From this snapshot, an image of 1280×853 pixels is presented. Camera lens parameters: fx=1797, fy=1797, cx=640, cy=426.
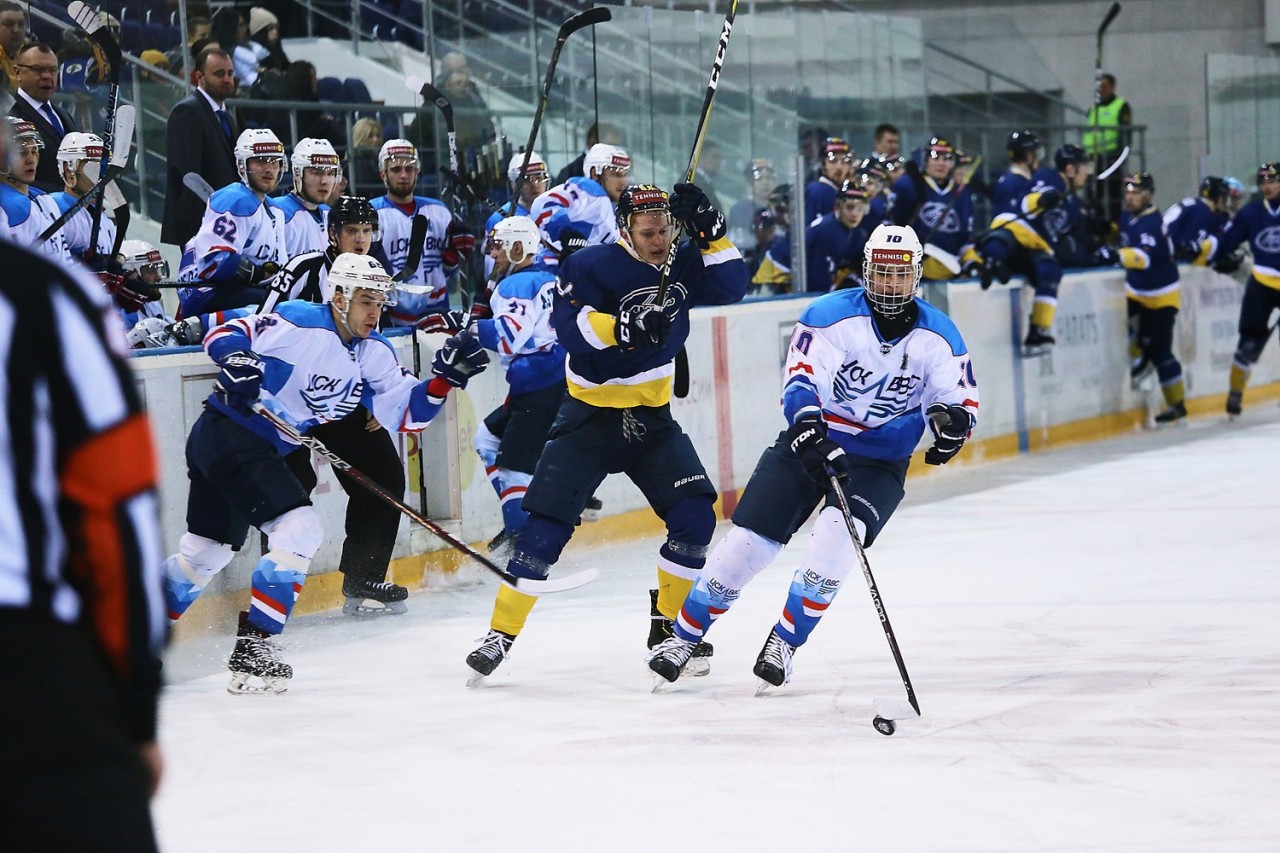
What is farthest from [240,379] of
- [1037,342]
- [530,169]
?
[1037,342]

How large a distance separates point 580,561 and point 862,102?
4.65m

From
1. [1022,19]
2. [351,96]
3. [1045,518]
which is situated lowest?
[1045,518]

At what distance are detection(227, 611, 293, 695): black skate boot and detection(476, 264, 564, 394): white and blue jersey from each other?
6.35 ft

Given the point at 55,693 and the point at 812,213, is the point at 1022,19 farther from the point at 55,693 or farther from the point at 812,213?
the point at 55,693

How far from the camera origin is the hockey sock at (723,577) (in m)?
4.64

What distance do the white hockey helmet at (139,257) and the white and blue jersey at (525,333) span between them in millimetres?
1223

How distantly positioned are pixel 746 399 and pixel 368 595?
8.73ft

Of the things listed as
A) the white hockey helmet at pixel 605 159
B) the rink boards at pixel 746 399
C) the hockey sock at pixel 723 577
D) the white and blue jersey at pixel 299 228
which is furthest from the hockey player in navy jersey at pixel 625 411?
the white hockey helmet at pixel 605 159

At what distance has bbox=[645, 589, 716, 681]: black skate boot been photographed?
494cm

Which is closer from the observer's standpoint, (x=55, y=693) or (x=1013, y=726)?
(x=55, y=693)

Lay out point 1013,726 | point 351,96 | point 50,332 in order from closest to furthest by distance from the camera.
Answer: point 50,332 → point 1013,726 → point 351,96

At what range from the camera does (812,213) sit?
916cm

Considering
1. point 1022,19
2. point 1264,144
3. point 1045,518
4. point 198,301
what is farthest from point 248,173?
point 1022,19

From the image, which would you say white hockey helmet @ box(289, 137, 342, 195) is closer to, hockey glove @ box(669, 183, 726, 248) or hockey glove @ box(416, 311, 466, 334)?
hockey glove @ box(416, 311, 466, 334)
